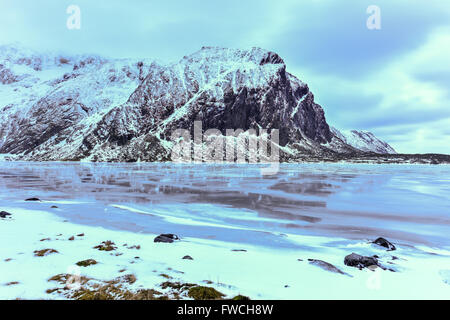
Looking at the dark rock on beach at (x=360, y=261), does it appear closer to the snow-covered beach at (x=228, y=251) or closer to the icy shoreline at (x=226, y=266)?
the snow-covered beach at (x=228, y=251)

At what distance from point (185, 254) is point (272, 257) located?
3406 millimetres

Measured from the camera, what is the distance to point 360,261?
903cm

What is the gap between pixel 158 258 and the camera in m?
9.39

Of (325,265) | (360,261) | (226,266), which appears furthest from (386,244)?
(226,266)

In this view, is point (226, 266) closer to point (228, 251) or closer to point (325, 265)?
point (228, 251)

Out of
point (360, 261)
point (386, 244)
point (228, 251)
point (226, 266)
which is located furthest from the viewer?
point (386, 244)

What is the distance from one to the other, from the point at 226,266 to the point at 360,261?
15.7 feet

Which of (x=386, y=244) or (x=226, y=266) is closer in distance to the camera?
(x=226, y=266)

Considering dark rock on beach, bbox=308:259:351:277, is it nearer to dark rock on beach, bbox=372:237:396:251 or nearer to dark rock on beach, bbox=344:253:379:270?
dark rock on beach, bbox=344:253:379:270

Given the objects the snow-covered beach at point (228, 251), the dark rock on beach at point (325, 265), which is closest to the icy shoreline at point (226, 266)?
the snow-covered beach at point (228, 251)

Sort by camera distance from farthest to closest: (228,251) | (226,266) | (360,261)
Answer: (228,251), (360,261), (226,266)

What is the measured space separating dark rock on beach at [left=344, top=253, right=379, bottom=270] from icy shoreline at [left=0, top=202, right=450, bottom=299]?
314mm

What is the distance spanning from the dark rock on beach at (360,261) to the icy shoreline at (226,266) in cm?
31

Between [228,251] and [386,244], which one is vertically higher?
[386,244]
